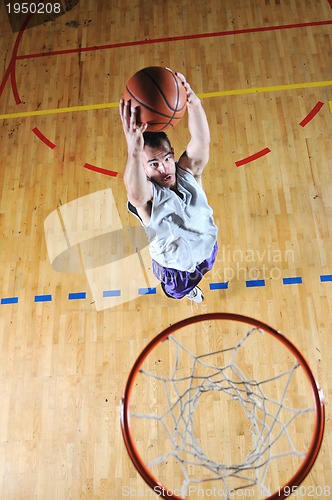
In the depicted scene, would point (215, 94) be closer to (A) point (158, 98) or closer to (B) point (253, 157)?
(B) point (253, 157)

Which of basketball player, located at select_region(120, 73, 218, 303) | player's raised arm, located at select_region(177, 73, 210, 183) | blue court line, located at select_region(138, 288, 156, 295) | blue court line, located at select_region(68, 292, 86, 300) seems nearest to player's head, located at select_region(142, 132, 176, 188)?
basketball player, located at select_region(120, 73, 218, 303)

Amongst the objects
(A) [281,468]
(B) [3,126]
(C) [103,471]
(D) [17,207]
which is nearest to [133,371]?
(C) [103,471]

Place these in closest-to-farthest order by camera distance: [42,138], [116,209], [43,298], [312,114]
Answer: [43,298] → [116,209] → [312,114] → [42,138]

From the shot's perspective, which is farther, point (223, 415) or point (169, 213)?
point (169, 213)

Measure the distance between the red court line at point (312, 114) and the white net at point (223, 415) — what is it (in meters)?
2.23

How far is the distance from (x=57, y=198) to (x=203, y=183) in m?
1.42

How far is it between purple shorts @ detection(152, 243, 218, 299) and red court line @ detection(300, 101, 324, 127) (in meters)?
1.75

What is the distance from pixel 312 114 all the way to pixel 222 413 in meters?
3.08

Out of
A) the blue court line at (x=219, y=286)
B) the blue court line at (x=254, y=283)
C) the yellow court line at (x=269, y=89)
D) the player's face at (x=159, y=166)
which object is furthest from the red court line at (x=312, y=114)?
the blue court line at (x=219, y=286)

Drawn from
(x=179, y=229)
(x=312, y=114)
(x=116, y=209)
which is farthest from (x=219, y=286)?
(x=312, y=114)

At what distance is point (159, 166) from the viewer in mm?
5711

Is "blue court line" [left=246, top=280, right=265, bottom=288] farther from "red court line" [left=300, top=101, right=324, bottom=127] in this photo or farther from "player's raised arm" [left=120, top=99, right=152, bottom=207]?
"red court line" [left=300, top=101, right=324, bottom=127]

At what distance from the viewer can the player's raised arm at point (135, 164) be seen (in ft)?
18.3

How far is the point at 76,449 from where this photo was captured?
5.25 metres
